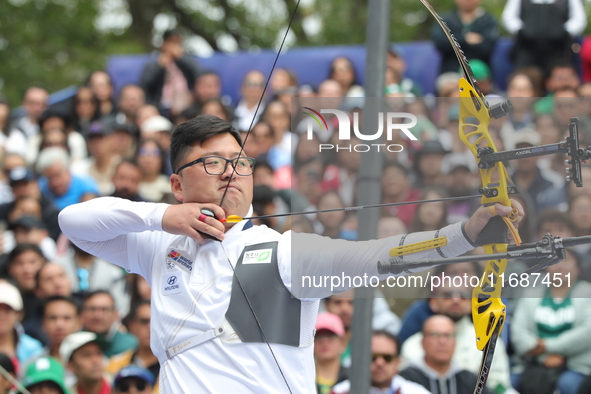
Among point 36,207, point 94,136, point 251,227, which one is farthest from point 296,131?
point 94,136

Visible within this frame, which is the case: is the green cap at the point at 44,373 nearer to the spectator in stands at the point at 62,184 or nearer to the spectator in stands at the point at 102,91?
the spectator in stands at the point at 62,184

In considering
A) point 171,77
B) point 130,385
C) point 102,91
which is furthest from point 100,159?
point 130,385

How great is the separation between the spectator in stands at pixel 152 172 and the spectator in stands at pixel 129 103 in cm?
134

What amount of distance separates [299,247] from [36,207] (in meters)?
5.22

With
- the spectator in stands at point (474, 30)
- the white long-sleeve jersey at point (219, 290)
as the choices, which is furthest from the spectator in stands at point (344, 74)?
the white long-sleeve jersey at point (219, 290)

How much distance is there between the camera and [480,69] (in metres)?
7.43

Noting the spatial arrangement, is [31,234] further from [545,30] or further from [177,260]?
[545,30]

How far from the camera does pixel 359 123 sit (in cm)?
336

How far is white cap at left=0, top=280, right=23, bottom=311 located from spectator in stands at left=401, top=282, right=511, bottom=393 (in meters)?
2.76

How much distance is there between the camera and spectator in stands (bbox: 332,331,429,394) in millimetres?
5066

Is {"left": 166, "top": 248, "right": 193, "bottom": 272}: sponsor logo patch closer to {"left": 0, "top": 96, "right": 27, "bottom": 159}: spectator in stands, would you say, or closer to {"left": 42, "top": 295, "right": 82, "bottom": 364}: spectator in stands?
{"left": 42, "top": 295, "right": 82, "bottom": 364}: spectator in stands

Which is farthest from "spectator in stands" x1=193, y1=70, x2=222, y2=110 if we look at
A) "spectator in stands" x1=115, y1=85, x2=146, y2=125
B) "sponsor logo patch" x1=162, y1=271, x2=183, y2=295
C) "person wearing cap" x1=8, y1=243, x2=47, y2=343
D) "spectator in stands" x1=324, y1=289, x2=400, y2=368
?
"sponsor logo patch" x1=162, y1=271, x2=183, y2=295

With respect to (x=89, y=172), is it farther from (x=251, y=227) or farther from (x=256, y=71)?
(x=251, y=227)

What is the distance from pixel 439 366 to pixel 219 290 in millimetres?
2128
